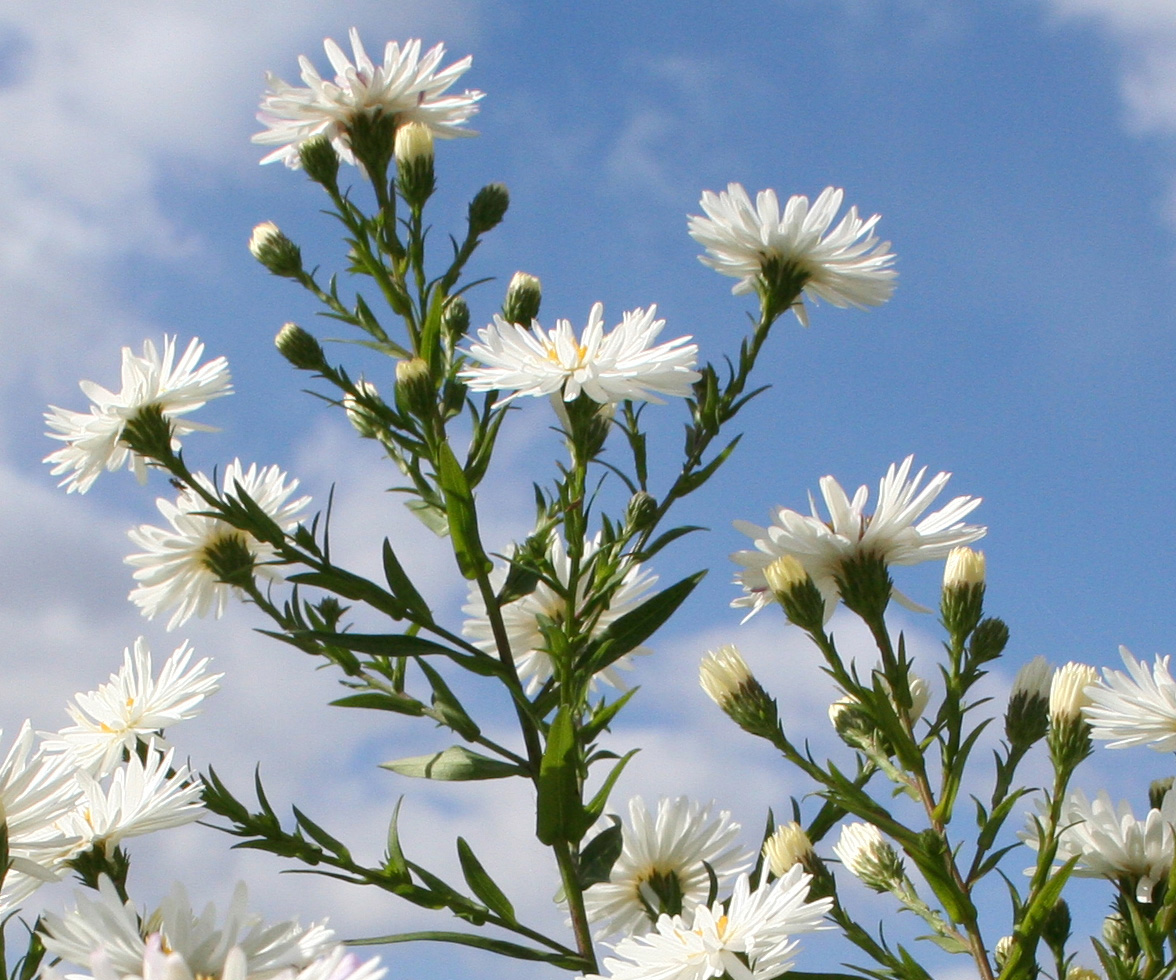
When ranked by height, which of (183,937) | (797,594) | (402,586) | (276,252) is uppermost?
(276,252)

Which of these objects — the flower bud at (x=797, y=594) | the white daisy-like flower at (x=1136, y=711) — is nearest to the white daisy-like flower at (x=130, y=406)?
the flower bud at (x=797, y=594)

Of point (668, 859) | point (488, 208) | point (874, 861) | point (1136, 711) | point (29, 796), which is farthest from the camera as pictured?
point (488, 208)

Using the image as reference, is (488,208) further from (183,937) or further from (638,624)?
(183,937)

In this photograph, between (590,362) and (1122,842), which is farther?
(590,362)

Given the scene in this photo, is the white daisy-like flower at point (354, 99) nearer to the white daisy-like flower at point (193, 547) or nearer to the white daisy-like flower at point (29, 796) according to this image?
the white daisy-like flower at point (193, 547)

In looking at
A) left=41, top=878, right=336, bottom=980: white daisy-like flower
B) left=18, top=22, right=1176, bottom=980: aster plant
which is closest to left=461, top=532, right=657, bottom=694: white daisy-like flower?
left=18, top=22, right=1176, bottom=980: aster plant

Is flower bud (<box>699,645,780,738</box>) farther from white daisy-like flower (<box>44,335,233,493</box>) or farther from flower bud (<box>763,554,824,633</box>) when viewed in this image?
white daisy-like flower (<box>44,335,233,493</box>)

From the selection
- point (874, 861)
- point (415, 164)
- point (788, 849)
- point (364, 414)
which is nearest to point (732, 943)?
point (788, 849)

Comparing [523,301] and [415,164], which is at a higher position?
[415,164]
